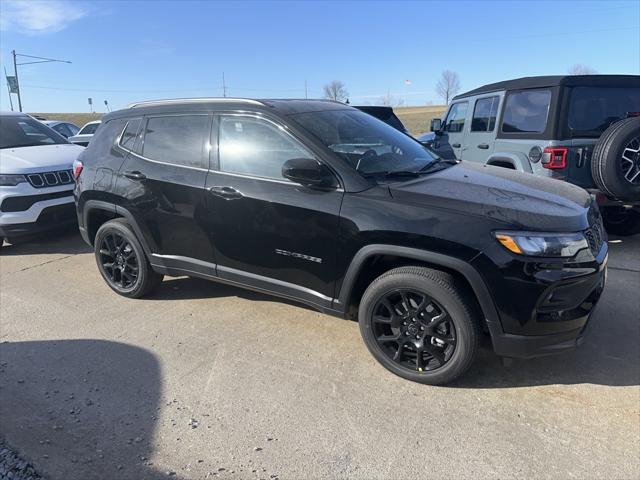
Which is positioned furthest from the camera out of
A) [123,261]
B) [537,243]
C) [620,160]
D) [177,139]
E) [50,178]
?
[50,178]

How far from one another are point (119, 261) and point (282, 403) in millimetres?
2503

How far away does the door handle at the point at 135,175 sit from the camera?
3992 millimetres

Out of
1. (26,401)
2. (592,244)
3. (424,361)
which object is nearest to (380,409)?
(424,361)

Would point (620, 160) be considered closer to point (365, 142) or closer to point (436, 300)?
point (365, 142)

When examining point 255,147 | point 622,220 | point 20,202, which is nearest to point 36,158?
point 20,202

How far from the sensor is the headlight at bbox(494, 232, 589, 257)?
259cm

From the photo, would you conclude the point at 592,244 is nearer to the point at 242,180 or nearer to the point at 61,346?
the point at 242,180

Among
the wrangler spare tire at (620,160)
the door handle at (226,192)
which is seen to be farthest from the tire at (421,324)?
the wrangler spare tire at (620,160)

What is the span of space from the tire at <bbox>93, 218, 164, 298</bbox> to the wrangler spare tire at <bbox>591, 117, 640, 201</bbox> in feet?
16.4

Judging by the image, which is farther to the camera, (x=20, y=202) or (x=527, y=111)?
(x=527, y=111)

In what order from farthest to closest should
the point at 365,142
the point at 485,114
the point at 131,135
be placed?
1. the point at 485,114
2. the point at 131,135
3. the point at 365,142

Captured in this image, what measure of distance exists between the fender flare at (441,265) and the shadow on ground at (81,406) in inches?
61.3

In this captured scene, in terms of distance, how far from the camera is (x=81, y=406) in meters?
2.87

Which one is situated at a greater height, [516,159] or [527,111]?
[527,111]
